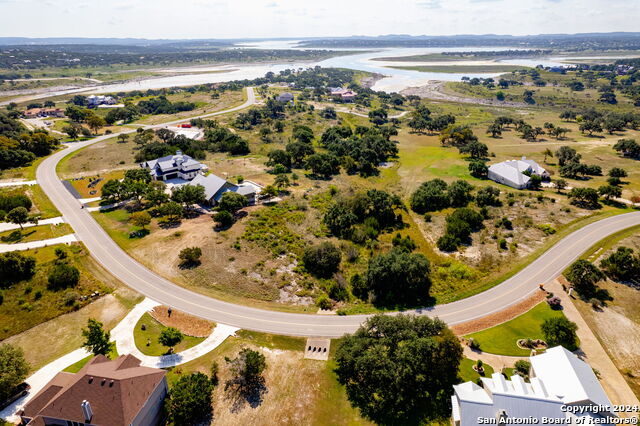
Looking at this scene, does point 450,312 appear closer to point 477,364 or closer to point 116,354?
point 477,364

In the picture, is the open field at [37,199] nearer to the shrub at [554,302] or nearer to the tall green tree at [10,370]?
the tall green tree at [10,370]

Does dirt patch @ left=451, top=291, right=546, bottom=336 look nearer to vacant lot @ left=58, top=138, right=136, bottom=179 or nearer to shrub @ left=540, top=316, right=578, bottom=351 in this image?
shrub @ left=540, top=316, right=578, bottom=351

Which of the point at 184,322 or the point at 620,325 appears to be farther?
the point at 184,322

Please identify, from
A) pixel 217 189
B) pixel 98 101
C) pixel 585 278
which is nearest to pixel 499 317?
pixel 585 278

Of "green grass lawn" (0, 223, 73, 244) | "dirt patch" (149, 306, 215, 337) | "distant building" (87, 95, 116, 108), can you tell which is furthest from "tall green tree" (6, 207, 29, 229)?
"distant building" (87, 95, 116, 108)

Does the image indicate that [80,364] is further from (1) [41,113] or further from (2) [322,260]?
(1) [41,113]
